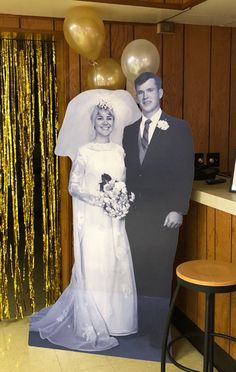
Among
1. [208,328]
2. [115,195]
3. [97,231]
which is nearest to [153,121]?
[115,195]

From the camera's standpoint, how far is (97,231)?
267 cm

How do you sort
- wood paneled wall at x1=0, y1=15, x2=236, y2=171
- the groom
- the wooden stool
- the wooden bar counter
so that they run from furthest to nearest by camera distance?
wood paneled wall at x1=0, y1=15, x2=236, y2=171
the groom
the wooden bar counter
the wooden stool

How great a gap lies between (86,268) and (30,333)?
577 millimetres

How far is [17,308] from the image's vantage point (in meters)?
3.23

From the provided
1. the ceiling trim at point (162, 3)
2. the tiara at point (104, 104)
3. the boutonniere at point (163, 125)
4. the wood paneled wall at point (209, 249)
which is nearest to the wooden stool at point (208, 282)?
the wood paneled wall at point (209, 249)

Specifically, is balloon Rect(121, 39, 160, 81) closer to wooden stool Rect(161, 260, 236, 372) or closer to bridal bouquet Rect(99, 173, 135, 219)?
bridal bouquet Rect(99, 173, 135, 219)

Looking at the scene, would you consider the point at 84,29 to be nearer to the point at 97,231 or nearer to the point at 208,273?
the point at 97,231

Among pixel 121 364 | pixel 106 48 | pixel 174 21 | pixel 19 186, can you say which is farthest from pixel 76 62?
pixel 121 364

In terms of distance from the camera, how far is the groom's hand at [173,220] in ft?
8.51

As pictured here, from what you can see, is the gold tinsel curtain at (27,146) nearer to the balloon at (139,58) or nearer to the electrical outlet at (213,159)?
the balloon at (139,58)

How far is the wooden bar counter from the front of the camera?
2.46m

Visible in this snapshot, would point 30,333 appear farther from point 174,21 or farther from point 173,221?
point 174,21

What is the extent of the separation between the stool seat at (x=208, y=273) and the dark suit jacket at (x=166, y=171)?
0.48 m

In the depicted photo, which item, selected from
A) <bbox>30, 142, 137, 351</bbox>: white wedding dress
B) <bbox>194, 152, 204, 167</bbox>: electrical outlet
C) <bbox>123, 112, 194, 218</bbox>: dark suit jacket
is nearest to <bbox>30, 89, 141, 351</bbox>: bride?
<bbox>30, 142, 137, 351</bbox>: white wedding dress
